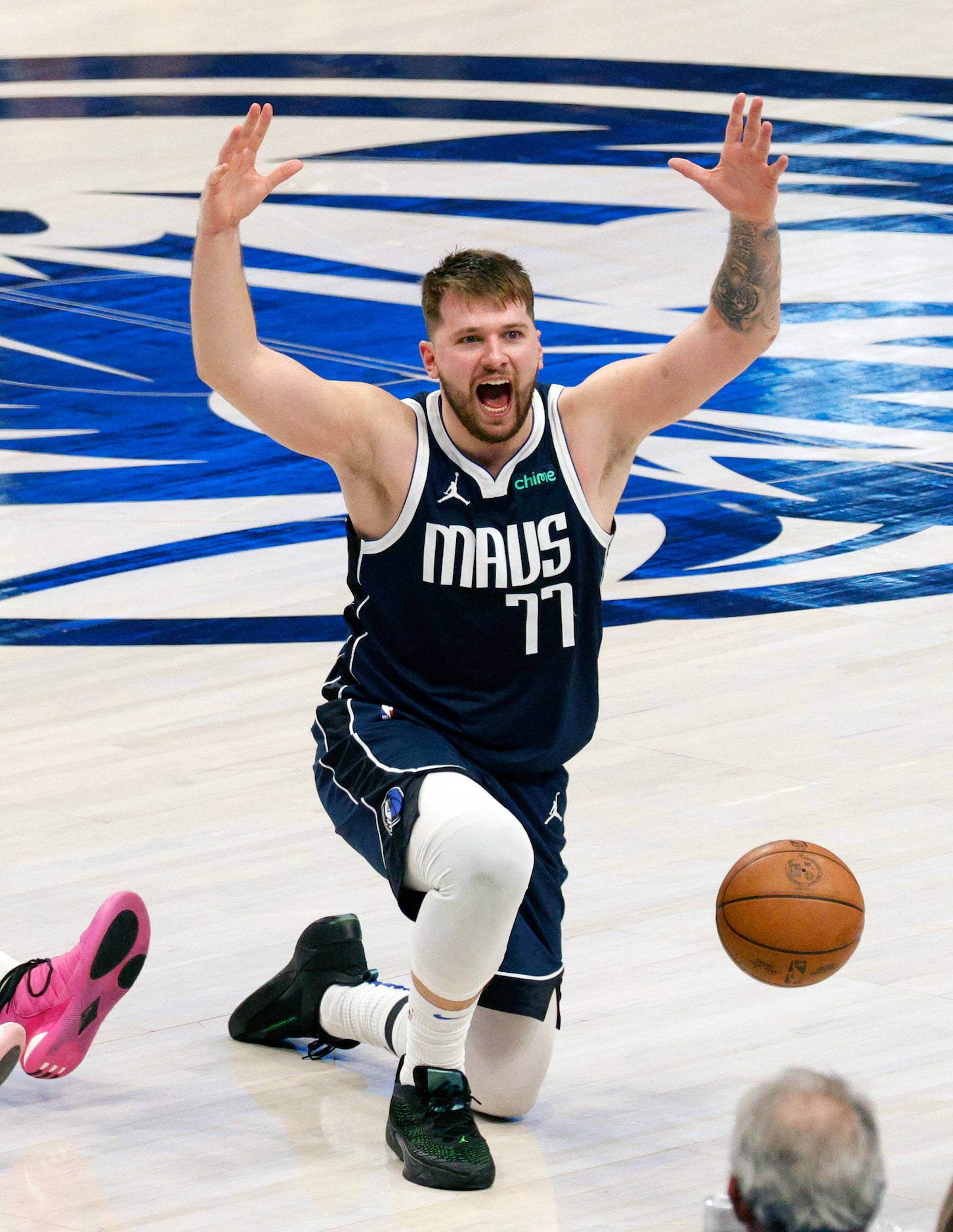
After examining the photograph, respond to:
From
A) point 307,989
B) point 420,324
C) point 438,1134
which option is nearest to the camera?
→ point 438,1134

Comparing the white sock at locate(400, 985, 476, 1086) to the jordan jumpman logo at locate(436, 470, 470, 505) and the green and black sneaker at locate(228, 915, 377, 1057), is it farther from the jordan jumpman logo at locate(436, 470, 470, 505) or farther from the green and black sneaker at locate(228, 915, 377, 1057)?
the jordan jumpman logo at locate(436, 470, 470, 505)

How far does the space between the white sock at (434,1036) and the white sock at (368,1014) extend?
28cm

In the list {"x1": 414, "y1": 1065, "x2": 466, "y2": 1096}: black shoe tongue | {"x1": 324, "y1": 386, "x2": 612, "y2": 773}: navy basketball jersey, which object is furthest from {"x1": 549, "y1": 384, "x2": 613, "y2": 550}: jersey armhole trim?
{"x1": 414, "y1": 1065, "x2": 466, "y2": 1096}: black shoe tongue

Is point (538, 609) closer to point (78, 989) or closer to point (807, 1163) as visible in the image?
point (78, 989)

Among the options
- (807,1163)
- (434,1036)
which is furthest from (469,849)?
(807,1163)

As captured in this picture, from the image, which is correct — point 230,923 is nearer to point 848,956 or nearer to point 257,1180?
point 257,1180

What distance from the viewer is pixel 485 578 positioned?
185 inches

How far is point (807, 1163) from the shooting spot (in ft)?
8.50

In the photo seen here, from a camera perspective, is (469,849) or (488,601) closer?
(469,849)

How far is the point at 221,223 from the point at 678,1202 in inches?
82.8

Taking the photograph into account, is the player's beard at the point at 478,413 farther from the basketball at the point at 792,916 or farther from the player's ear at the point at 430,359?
the basketball at the point at 792,916

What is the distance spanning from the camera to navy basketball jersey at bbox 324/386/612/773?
4.72 meters

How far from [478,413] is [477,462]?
4.4 inches

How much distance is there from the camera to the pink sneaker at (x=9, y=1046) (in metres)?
4.66
